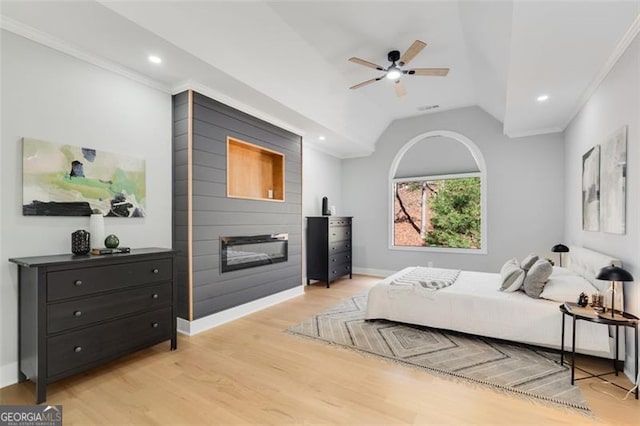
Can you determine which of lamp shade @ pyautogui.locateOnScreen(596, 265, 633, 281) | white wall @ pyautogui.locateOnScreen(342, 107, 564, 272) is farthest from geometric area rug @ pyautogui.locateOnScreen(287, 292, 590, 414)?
white wall @ pyautogui.locateOnScreen(342, 107, 564, 272)

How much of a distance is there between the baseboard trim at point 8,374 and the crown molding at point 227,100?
2944 millimetres

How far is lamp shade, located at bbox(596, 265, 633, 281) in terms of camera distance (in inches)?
84.2

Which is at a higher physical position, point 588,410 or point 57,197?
point 57,197

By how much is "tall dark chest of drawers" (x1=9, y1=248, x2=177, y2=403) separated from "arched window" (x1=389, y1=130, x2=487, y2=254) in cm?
491

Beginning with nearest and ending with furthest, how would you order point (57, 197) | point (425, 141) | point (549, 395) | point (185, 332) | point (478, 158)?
point (549, 395)
point (57, 197)
point (185, 332)
point (478, 158)
point (425, 141)

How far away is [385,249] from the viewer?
6602 millimetres

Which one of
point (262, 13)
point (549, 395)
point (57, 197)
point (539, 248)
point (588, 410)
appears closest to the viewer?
point (588, 410)

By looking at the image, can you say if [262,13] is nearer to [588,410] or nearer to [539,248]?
[588,410]

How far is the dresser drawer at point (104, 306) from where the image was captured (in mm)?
2195

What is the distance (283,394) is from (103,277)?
1.73m

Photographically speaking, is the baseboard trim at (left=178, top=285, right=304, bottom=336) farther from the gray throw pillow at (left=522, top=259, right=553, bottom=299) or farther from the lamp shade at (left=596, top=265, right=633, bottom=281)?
the lamp shade at (left=596, top=265, right=633, bottom=281)

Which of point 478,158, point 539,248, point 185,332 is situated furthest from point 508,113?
point 185,332

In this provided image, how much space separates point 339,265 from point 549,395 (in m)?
4.05

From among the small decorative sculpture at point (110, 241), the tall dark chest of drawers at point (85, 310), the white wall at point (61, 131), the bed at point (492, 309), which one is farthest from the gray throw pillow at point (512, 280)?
the small decorative sculpture at point (110, 241)
